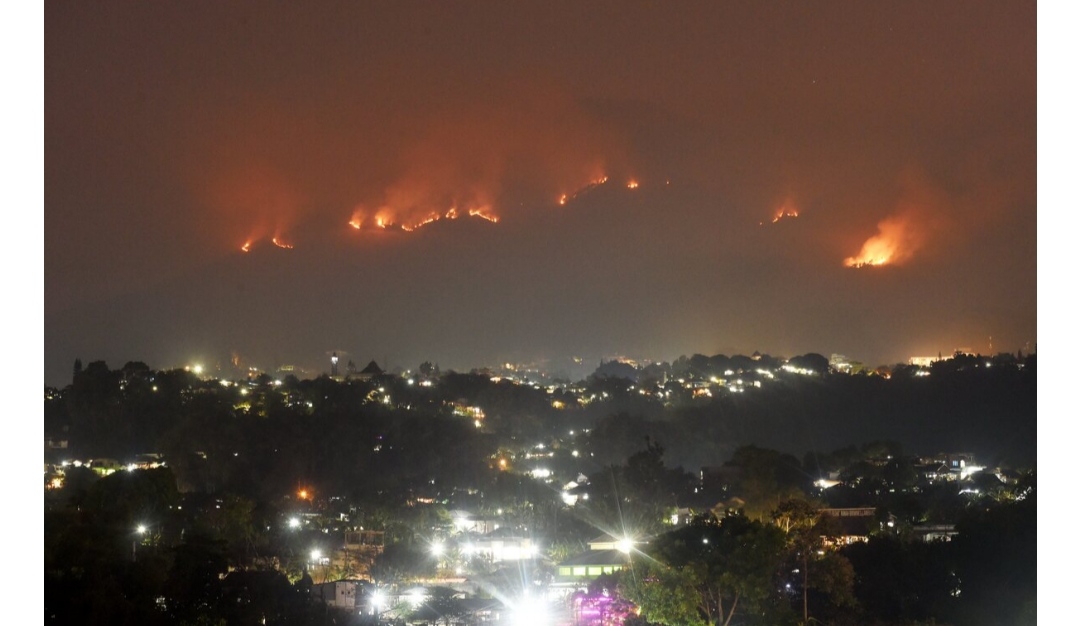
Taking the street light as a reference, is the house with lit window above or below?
below

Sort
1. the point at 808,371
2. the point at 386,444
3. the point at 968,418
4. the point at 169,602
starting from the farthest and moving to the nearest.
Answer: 1. the point at 808,371
2. the point at 968,418
3. the point at 386,444
4. the point at 169,602

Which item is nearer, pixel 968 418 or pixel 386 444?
pixel 386 444

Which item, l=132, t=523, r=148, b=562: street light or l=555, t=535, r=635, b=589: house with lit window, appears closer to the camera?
l=132, t=523, r=148, b=562: street light

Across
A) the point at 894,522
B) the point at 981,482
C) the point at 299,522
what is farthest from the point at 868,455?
the point at 299,522

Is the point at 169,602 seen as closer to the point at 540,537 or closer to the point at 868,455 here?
the point at 540,537

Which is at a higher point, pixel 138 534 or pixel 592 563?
pixel 138 534

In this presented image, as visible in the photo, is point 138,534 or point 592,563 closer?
point 138,534

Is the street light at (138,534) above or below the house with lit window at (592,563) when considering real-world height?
above

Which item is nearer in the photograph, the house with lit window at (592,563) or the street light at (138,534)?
the street light at (138,534)
